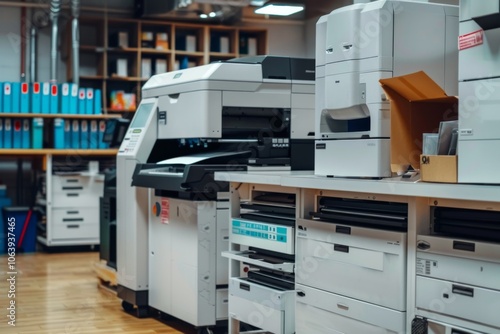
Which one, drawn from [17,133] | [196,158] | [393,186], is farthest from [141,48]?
[393,186]

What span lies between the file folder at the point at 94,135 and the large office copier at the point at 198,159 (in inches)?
103

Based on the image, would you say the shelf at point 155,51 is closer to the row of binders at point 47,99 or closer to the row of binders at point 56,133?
the row of binders at point 47,99

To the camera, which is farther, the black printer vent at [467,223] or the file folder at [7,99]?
the file folder at [7,99]

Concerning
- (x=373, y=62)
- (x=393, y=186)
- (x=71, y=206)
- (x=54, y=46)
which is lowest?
(x=71, y=206)

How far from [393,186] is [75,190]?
4.71 m

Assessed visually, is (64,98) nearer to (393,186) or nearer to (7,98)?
(7,98)

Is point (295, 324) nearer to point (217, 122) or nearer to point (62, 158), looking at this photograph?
point (217, 122)

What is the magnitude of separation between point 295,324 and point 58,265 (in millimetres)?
3410

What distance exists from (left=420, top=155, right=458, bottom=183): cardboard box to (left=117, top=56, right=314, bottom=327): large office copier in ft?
4.58

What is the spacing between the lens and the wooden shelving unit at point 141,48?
7.30 m

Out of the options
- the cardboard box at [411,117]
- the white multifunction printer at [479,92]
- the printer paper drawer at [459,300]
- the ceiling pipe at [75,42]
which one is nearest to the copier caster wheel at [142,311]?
the cardboard box at [411,117]

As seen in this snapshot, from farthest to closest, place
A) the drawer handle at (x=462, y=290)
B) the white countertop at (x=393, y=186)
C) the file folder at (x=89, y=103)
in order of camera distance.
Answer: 1. the file folder at (x=89, y=103)
2. the drawer handle at (x=462, y=290)
3. the white countertop at (x=393, y=186)

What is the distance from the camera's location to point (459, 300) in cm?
213

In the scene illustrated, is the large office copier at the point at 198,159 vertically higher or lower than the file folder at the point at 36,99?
lower
